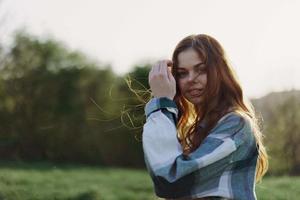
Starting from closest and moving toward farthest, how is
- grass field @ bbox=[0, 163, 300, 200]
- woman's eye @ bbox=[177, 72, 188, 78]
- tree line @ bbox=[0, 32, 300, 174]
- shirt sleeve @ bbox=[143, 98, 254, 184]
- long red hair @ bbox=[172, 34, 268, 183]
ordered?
1. shirt sleeve @ bbox=[143, 98, 254, 184]
2. long red hair @ bbox=[172, 34, 268, 183]
3. woman's eye @ bbox=[177, 72, 188, 78]
4. grass field @ bbox=[0, 163, 300, 200]
5. tree line @ bbox=[0, 32, 300, 174]

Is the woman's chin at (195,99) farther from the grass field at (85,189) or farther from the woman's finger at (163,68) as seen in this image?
the grass field at (85,189)

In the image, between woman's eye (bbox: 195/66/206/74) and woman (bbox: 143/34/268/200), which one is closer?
woman (bbox: 143/34/268/200)

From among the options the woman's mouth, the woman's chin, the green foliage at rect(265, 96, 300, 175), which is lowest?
the green foliage at rect(265, 96, 300, 175)

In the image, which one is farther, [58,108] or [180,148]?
[58,108]

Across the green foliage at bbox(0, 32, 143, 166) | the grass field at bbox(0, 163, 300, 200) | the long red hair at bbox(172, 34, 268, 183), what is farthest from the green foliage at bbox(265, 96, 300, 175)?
the long red hair at bbox(172, 34, 268, 183)

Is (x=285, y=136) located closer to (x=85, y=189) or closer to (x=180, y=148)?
(x=85, y=189)

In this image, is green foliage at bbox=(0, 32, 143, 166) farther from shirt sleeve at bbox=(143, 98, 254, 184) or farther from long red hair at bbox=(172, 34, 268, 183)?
shirt sleeve at bbox=(143, 98, 254, 184)

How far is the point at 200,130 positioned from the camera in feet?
8.70

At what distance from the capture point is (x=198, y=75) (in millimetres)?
2670

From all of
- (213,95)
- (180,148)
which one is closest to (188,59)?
(213,95)

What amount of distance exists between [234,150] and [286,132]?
789 inches

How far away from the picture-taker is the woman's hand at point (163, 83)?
2645 millimetres

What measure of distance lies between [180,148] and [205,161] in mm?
107

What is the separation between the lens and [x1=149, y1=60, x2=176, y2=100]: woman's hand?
264cm
